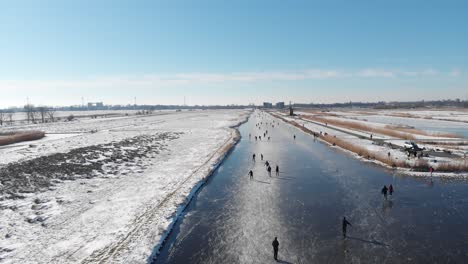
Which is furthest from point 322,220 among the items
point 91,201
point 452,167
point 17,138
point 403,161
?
point 17,138

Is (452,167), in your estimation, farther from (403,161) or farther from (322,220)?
(322,220)

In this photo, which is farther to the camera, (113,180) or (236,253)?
(113,180)

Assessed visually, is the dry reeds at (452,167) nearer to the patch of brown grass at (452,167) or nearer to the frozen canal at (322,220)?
the patch of brown grass at (452,167)

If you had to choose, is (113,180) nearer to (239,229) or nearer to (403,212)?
(239,229)

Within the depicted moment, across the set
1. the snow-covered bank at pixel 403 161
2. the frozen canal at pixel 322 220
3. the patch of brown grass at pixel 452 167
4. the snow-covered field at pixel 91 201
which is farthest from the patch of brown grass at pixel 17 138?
the patch of brown grass at pixel 452 167

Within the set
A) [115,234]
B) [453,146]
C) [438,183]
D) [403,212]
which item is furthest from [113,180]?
[453,146]
